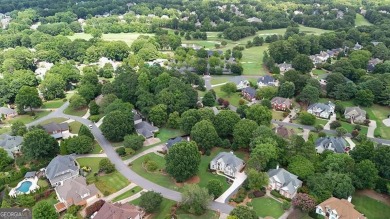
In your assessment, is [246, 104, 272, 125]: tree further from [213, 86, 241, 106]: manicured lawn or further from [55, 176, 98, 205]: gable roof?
[55, 176, 98, 205]: gable roof

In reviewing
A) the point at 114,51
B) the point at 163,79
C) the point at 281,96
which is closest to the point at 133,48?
the point at 114,51

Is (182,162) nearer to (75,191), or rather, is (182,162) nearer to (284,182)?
(284,182)

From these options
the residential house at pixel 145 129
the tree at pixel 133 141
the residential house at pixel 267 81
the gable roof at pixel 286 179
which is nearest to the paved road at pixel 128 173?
the tree at pixel 133 141

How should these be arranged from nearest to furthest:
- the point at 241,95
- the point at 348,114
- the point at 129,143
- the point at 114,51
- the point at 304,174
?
the point at 304,174
the point at 129,143
the point at 348,114
the point at 241,95
the point at 114,51

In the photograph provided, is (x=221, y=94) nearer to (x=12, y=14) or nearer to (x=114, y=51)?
(x=114, y=51)

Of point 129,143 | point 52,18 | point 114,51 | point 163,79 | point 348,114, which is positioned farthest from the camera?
point 52,18

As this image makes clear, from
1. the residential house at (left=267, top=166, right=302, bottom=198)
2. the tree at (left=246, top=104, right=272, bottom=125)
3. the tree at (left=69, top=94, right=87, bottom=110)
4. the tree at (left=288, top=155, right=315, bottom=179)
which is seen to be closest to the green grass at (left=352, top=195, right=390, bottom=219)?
the tree at (left=288, top=155, right=315, bottom=179)

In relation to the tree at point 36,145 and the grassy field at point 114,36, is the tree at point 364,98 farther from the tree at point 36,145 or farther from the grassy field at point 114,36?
the grassy field at point 114,36
